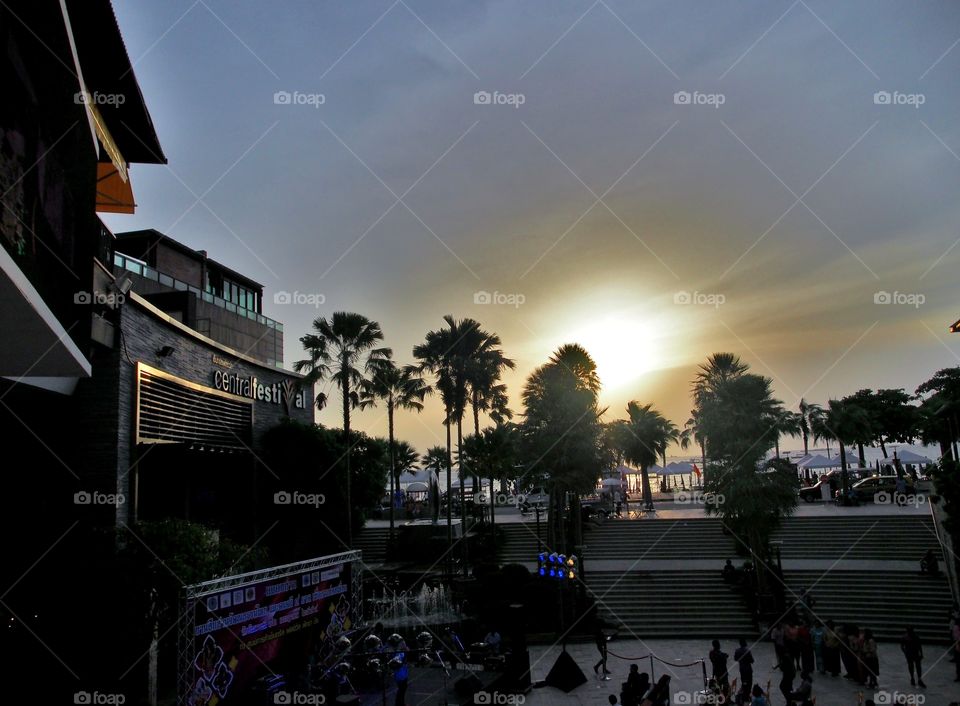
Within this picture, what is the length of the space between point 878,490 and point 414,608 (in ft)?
93.1

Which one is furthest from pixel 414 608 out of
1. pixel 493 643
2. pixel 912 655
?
pixel 912 655

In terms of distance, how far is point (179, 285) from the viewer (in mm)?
38844

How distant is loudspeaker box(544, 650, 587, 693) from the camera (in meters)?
17.4

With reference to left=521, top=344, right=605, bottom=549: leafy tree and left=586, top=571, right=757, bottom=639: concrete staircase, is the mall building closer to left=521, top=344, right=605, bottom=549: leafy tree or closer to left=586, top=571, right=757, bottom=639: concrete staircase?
left=521, top=344, right=605, bottom=549: leafy tree

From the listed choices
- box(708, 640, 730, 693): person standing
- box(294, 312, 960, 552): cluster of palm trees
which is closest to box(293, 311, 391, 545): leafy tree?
box(294, 312, 960, 552): cluster of palm trees

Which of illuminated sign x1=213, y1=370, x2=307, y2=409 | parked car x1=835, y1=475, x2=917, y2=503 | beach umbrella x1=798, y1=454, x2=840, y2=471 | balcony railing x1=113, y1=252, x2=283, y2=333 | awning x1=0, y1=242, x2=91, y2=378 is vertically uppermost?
balcony railing x1=113, y1=252, x2=283, y2=333

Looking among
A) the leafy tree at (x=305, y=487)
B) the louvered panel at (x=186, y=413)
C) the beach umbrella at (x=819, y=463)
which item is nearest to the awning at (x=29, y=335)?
the louvered panel at (x=186, y=413)

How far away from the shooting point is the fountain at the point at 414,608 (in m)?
24.7

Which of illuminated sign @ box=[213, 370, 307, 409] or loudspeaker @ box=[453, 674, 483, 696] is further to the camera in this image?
illuminated sign @ box=[213, 370, 307, 409]

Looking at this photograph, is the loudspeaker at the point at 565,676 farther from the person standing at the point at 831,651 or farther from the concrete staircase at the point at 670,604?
the concrete staircase at the point at 670,604

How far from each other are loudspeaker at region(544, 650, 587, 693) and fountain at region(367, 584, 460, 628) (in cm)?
662

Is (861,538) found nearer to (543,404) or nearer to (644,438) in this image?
(543,404)

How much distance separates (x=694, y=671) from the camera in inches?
744

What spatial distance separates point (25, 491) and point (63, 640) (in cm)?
542
